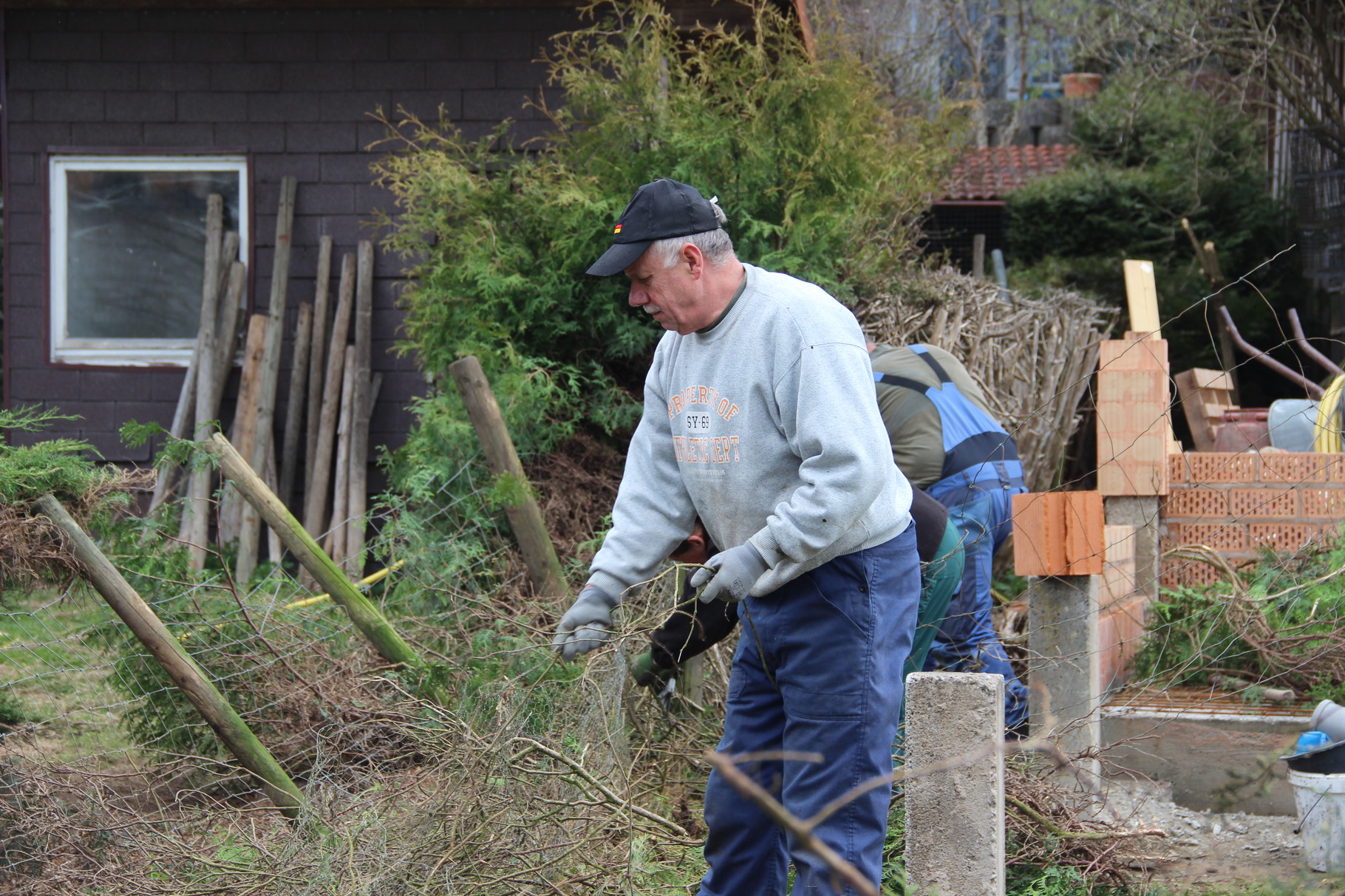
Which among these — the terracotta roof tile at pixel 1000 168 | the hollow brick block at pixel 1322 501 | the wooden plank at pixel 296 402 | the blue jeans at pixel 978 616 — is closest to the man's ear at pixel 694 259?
the blue jeans at pixel 978 616

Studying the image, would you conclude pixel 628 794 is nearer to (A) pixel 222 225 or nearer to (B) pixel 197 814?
(B) pixel 197 814

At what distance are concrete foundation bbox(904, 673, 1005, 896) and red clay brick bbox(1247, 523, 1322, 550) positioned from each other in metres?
3.01

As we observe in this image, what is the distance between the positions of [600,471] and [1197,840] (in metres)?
3.05

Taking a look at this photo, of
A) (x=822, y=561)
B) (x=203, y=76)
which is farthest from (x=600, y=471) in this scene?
(x=203, y=76)

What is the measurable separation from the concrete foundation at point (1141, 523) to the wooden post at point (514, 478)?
7.76 ft

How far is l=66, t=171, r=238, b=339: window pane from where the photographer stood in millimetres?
7852

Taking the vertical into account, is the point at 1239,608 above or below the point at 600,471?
below

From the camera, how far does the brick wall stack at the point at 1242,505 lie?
494cm

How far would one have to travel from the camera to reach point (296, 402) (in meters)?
7.47

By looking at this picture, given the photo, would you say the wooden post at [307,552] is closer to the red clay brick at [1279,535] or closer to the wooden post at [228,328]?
the red clay brick at [1279,535]

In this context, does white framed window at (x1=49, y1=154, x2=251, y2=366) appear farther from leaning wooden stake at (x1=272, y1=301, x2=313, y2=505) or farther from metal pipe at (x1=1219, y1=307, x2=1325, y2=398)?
metal pipe at (x1=1219, y1=307, x2=1325, y2=398)

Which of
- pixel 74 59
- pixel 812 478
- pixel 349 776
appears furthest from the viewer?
pixel 74 59

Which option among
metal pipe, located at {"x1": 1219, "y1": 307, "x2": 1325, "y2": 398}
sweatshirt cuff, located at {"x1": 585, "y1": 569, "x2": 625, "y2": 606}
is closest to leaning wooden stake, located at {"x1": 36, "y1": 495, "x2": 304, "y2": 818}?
sweatshirt cuff, located at {"x1": 585, "y1": 569, "x2": 625, "y2": 606}

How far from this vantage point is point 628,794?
3.33 m
